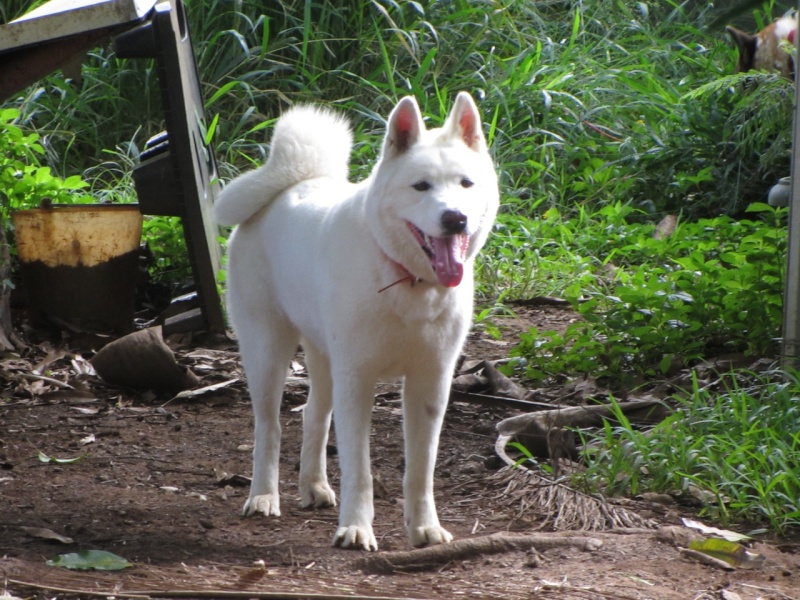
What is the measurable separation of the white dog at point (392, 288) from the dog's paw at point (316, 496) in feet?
0.45

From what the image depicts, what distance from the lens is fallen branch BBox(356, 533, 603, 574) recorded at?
9.30ft

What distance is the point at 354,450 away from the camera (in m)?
3.09

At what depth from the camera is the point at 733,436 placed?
3570 mm

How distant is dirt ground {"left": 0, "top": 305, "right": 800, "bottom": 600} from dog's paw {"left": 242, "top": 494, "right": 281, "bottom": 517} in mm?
42

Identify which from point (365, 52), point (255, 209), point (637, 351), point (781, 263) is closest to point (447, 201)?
point (255, 209)

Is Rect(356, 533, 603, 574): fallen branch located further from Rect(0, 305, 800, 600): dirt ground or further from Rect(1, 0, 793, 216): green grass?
Rect(1, 0, 793, 216): green grass

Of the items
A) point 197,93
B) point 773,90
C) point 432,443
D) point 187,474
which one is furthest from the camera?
point 197,93

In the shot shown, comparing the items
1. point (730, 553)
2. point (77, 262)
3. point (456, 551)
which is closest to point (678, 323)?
point (730, 553)

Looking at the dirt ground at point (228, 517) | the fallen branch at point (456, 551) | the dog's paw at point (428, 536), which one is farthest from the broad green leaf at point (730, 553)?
the dog's paw at point (428, 536)

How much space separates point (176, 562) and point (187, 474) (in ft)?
3.30

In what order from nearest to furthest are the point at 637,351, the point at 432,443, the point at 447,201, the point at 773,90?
the point at 447,201 < the point at 432,443 < the point at 637,351 < the point at 773,90

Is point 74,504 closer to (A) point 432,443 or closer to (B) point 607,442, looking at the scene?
(A) point 432,443

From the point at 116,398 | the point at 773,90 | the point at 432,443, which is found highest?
the point at 773,90

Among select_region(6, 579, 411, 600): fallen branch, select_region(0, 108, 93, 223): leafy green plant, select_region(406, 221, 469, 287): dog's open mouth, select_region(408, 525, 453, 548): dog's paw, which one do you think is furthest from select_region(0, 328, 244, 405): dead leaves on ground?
select_region(6, 579, 411, 600): fallen branch
